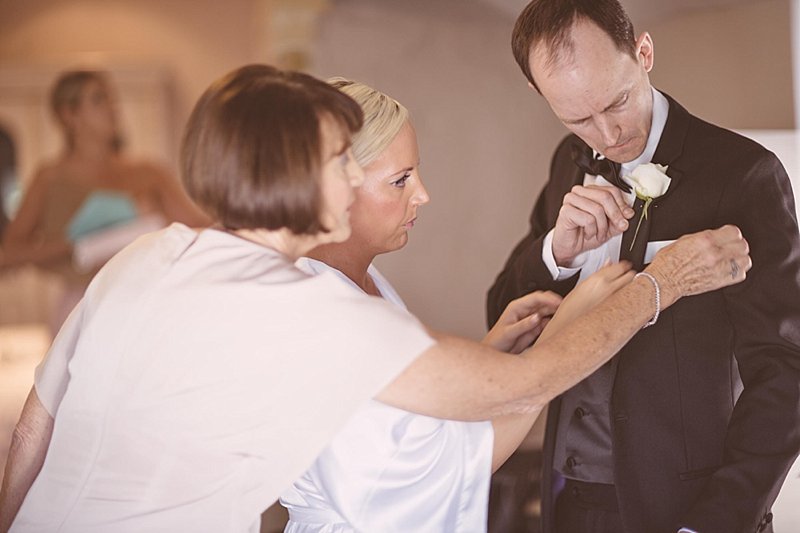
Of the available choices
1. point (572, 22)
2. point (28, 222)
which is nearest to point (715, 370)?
point (572, 22)

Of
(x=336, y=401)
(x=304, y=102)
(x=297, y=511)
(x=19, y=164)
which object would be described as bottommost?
(x=19, y=164)

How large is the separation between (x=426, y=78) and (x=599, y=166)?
5.28ft

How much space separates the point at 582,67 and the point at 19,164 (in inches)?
229

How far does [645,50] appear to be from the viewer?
1642 millimetres

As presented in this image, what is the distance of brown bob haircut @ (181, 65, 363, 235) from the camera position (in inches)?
51.5

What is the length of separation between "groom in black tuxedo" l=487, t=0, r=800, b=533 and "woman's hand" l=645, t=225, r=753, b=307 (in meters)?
0.08

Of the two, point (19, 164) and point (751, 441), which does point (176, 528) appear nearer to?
point (751, 441)

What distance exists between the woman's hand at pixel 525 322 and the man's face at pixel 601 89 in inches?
11.1

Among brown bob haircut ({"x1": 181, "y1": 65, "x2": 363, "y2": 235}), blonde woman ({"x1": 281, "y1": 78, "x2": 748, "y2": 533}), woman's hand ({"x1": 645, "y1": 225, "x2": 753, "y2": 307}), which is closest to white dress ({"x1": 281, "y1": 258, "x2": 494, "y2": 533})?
blonde woman ({"x1": 281, "y1": 78, "x2": 748, "y2": 533})

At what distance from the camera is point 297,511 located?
1.66 metres

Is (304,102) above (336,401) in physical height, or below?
above

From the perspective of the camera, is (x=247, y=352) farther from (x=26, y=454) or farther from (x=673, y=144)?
(x=673, y=144)

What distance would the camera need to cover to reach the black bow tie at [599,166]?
1.65 m

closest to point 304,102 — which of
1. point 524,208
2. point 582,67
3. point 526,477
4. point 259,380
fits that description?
point 259,380
